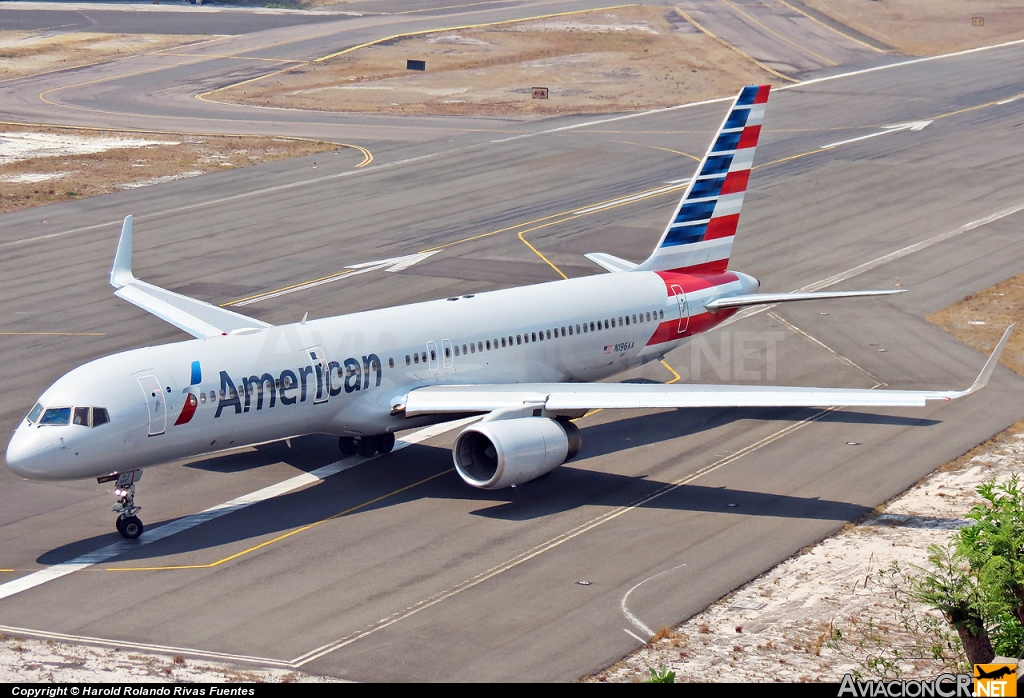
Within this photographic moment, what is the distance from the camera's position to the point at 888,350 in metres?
50.4

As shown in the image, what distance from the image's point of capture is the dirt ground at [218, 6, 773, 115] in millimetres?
110062

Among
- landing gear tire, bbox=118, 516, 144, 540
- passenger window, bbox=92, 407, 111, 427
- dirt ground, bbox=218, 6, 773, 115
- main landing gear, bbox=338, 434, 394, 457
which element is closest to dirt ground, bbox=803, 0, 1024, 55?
dirt ground, bbox=218, 6, 773, 115

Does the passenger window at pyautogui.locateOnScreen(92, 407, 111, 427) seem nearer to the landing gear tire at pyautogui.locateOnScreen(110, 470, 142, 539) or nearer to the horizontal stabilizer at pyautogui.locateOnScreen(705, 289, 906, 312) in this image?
the landing gear tire at pyautogui.locateOnScreen(110, 470, 142, 539)

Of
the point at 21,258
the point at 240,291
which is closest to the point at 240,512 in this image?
the point at 240,291

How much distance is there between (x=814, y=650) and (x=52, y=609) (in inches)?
681

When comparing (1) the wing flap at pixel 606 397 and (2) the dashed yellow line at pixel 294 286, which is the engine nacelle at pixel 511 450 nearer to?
(1) the wing flap at pixel 606 397

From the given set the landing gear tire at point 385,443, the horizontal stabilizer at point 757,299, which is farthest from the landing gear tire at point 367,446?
the horizontal stabilizer at point 757,299

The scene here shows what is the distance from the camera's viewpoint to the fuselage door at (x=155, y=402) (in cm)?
3325

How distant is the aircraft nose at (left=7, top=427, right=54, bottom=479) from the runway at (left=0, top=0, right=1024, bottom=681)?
7.74 ft

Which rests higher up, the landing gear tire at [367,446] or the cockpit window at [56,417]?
the cockpit window at [56,417]

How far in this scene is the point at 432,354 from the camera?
38.8 metres

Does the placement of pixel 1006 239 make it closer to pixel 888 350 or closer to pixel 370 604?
pixel 888 350

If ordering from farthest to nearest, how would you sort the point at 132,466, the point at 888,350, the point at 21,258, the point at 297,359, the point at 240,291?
1. the point at 21,258
2. the point at 240,291
3. the point at 888,350
4. the point at 297,359
5. the point at 132,466

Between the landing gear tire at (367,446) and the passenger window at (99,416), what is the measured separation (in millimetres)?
8989
